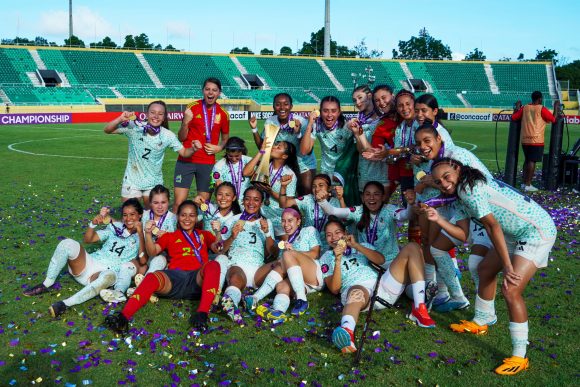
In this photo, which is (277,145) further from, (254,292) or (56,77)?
(56,77)

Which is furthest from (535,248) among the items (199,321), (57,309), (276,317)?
(57,309)

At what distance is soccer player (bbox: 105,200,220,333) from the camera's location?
17.6ft

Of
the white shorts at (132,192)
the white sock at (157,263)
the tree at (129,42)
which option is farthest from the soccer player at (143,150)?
the tree at (129,42)

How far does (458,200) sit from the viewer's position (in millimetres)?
4965

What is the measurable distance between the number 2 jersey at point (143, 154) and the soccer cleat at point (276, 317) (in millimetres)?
3163

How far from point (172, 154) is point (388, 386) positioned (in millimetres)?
17778

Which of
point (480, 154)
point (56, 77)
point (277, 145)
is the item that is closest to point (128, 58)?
point (56, 77)

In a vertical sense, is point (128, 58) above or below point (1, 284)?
above

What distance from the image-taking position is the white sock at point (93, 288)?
5764mm

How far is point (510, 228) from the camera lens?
15.8 ft

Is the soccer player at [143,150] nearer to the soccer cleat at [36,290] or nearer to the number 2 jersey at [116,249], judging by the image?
the number 2 jersey at [116,249]

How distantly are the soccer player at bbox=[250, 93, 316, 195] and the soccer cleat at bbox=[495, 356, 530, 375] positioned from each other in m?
3.96

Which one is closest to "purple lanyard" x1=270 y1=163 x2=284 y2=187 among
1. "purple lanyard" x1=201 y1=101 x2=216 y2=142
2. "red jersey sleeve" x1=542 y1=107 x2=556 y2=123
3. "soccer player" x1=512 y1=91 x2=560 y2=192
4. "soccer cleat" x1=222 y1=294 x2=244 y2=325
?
"purple lanyard" x1=201 y1=101 x2=216 y2=142

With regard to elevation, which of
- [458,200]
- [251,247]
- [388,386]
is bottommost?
[388,386]
